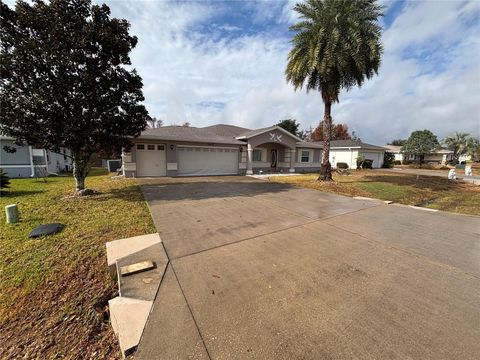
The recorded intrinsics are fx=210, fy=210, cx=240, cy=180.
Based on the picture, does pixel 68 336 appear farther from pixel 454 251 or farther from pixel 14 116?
pixel 14 116

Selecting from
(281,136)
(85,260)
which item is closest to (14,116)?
(85,260)

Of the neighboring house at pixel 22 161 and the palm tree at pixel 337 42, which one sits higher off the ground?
the palm tree at pixel 337 42

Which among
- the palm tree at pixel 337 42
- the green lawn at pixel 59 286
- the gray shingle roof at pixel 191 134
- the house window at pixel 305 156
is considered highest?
the palm tree at pixel 337 42

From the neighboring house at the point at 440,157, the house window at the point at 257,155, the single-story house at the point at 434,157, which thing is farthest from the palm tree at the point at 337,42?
the neighboring house at the point at 440,157

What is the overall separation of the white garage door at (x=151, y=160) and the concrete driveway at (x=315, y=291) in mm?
10067

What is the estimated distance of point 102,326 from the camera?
2596 millimetres

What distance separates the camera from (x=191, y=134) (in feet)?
57.3

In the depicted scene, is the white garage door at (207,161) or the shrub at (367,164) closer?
the white garage door at (207,161)

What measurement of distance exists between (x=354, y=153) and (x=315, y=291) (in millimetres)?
28880

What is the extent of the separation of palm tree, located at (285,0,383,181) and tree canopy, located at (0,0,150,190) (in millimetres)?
9185

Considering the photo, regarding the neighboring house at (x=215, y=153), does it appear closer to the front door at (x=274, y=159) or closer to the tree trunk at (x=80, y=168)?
the front door at (x=274, y=159)

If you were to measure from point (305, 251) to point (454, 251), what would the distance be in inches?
117

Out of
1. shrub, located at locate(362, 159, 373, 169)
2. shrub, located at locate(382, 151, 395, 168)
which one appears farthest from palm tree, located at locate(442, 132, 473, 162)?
shrub, located at locate(362, 159, 373, 169)

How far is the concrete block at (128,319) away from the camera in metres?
2.08
